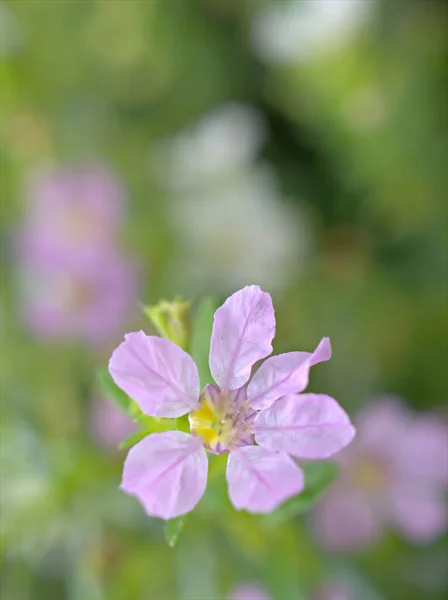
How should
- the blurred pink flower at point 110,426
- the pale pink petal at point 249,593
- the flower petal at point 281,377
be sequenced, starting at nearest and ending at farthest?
1. the flower petal at point 281,377
2. the pale pink petal at point 249,593
3. the blurred pink flower at point 110,426

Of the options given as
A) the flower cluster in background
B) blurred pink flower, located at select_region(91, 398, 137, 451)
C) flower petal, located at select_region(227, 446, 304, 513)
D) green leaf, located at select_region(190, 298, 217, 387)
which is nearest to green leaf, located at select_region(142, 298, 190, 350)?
green leaf, located at select_region(190, 298, 217, 387)

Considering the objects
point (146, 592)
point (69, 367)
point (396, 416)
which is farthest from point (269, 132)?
point (146, 592)

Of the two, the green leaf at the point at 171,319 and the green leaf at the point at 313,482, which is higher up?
the green leaf at the point at 171,319

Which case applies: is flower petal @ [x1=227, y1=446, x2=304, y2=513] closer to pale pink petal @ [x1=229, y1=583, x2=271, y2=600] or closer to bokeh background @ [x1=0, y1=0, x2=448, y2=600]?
pale pink petal @ [x1=229, y1=583, x2=271, y2=600]

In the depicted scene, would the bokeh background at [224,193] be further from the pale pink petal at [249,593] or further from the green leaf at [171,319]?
the green leaf at [171,319]

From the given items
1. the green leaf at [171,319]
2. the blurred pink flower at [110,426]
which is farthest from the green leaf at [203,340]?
the blurred pink flower at [110,426]

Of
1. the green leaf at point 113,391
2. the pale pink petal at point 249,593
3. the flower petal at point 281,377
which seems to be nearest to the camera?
the flower petal at point 281,377

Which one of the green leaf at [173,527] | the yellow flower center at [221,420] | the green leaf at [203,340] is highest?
the green leaf at [203,340]

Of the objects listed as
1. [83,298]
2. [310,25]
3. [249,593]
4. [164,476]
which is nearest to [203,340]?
[164,476]
